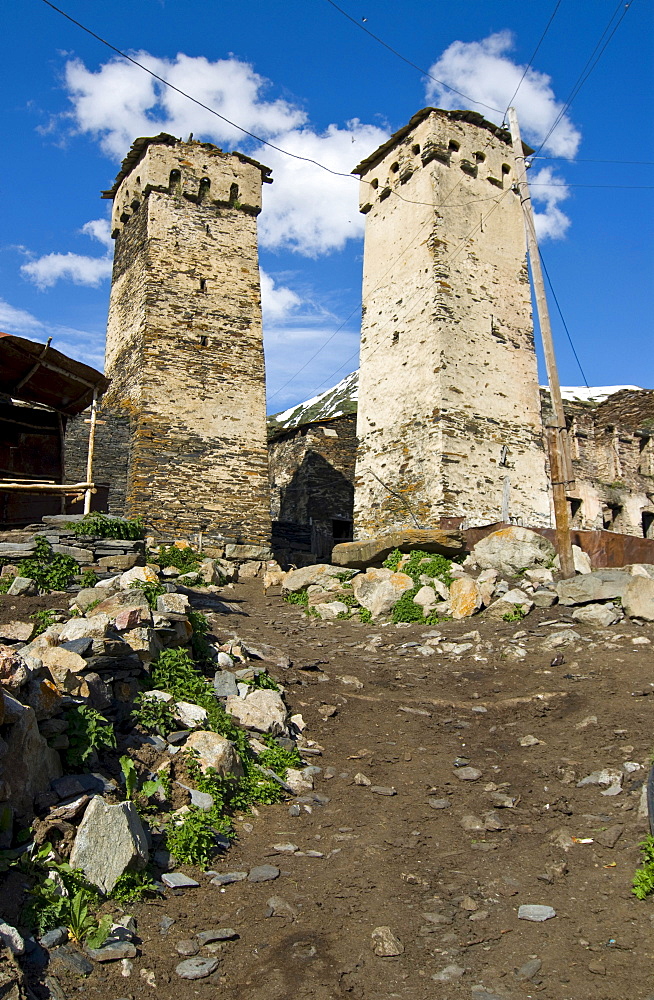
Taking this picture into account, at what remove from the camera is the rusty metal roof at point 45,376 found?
36.0ft

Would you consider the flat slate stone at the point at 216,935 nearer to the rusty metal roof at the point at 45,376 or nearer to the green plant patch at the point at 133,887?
the green plant patch at the point at 133,887

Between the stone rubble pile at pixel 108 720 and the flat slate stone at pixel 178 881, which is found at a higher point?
the stone rubble pile at pixel 108 720

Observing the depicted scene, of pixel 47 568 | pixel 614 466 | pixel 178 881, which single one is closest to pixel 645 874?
pixel 178 881

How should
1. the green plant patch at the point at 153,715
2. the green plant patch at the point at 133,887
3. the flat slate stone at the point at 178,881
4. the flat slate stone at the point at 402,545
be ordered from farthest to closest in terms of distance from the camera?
the flat slate stone at the point at 402,545 → the green plant patch at the point at 153,715 → the flat slate stone at the point at 178,881 → the green plant patch at the point at 133,887

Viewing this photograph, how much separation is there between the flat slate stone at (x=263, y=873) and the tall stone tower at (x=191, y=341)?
1232 centimetres

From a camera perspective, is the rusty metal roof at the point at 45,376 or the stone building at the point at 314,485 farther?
the stone building at the point at 314,485

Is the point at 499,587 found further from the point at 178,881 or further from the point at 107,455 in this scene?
the point at 107,455

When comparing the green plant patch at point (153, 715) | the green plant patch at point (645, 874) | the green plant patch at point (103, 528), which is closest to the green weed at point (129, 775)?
the green plant patch at point (153, 715)

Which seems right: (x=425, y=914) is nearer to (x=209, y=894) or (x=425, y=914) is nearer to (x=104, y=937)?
(x=209, y=894)

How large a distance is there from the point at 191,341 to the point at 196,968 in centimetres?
1565

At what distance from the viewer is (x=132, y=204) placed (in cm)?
1941

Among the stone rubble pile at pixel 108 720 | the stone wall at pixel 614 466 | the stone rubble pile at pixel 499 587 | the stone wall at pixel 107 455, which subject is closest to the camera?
the stone rubble pile at pixel 108 720

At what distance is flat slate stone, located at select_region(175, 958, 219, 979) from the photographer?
12.4ft

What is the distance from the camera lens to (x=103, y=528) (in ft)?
32.5
